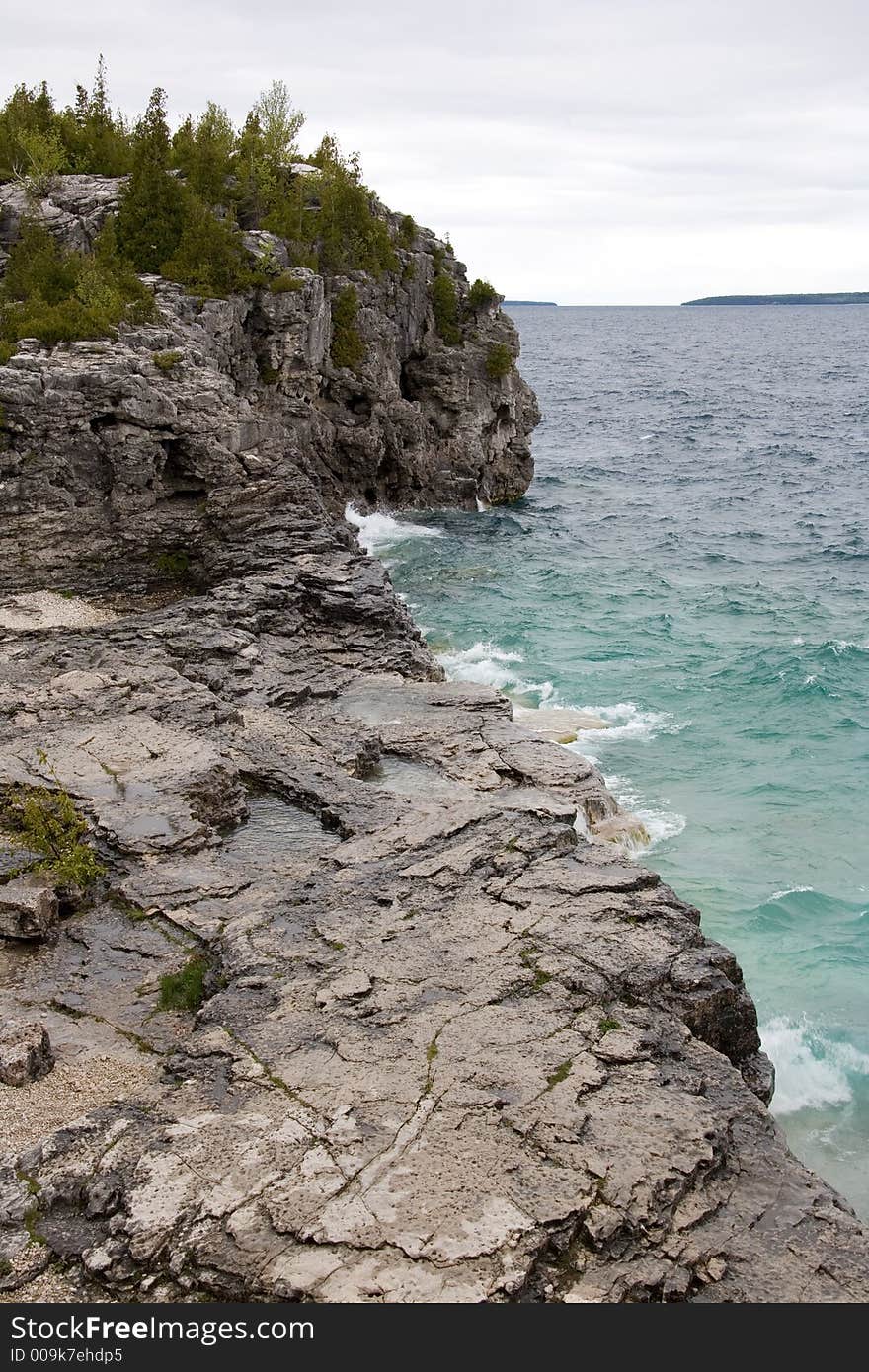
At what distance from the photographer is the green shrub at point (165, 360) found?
90.6 feet

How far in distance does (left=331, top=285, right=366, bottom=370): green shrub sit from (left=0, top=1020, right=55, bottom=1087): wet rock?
3463 cm

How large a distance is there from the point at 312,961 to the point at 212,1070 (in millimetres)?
1938

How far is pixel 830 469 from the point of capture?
68438mm

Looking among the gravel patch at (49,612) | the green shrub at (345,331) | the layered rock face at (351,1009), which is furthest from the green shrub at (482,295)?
the gravel patch at (49,612)

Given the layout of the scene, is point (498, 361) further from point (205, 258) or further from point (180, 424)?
point (180, 424)

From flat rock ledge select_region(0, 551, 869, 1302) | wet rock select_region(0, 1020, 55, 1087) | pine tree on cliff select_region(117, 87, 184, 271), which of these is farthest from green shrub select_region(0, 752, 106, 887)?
pine tree on cliff select_region(117, 87, 184, 271)

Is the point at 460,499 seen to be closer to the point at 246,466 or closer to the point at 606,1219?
the point at 246,466

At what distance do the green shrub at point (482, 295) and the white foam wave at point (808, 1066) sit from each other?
41.3 metres

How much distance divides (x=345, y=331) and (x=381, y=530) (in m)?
8.16

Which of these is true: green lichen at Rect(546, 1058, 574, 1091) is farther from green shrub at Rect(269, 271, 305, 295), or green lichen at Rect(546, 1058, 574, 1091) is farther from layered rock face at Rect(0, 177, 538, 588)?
green shrub at Rect(269, 271, 305, 295)

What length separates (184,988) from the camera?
1234 centimetres

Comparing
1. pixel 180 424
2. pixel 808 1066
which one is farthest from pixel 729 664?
pixel 808 1066

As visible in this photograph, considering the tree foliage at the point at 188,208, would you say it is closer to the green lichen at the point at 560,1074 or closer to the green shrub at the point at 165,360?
the green shrub at the point at 165,360

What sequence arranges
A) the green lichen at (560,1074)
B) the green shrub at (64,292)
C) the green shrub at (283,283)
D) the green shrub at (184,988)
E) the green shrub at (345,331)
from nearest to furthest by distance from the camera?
the green lichen at (560,1074)
the green shrub at (184,988)
the green shrub at (64,292)
the green shrub at (283,283)
the green shrub at (345,331)
